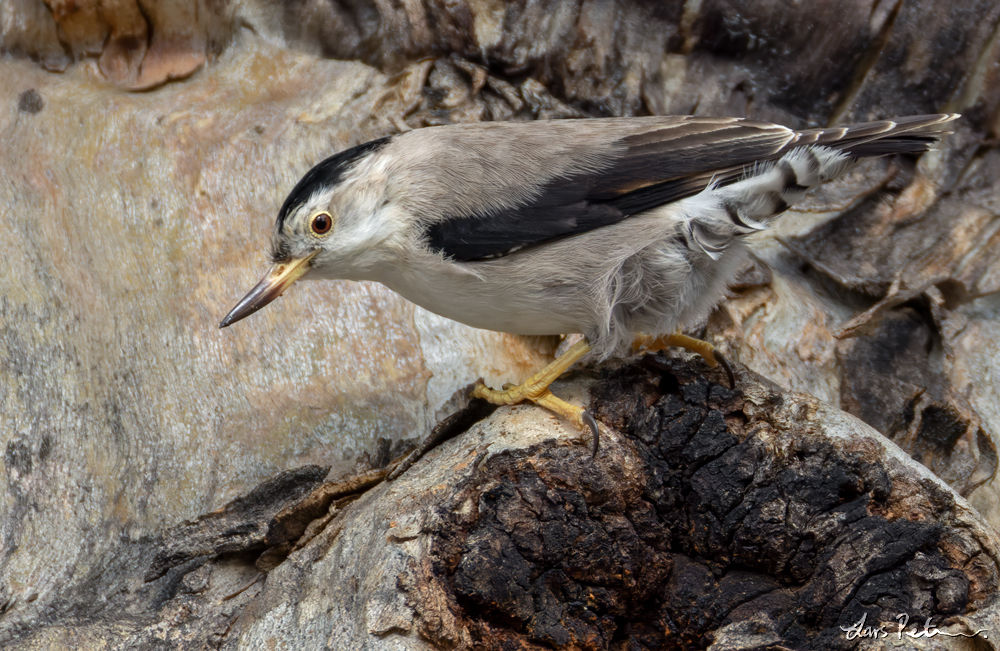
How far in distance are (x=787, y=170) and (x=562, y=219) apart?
1002mm

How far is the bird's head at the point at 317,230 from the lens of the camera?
10.4 ft

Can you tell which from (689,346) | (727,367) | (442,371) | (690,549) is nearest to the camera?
(690,549)

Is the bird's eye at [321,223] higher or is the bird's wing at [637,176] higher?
the bird's wing at [637,176]

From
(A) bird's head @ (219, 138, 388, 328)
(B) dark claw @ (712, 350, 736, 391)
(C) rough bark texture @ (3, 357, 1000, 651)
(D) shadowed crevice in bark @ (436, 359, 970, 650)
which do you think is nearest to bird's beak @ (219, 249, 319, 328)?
(A) bird's head @ (219, 138, 388, 328)

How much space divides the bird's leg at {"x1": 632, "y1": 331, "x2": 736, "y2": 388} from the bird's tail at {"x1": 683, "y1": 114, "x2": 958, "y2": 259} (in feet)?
1.35

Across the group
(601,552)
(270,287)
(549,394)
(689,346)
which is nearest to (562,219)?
(549,394)

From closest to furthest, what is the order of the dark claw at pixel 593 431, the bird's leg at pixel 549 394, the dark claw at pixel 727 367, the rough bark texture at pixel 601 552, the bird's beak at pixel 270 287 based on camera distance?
the rough bark texture at pixel 601 552 < the dark claw at pixel 593 431 < the bird's leg at pixel 549 394 < the dark claw at pixel 727 367 < the bird's beak at pixel 270 287

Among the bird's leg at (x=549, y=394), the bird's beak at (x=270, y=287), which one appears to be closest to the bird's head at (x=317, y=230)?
the bird's beak at (x=270, y=287)

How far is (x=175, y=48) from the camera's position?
4.12 meters

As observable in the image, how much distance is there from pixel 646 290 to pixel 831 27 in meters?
2.15

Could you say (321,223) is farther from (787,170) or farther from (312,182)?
(787,170)

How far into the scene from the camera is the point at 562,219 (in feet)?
10.4

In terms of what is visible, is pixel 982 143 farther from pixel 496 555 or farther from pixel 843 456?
pixel 496 555

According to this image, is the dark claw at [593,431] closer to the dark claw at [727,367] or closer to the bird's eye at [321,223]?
the dark claw at [727,367]
